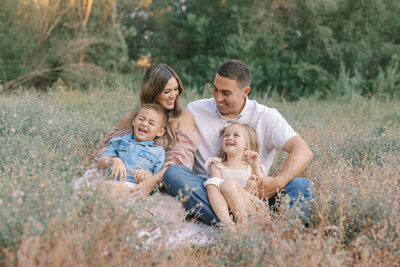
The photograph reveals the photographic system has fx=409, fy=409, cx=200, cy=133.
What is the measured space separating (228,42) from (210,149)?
13.5 m

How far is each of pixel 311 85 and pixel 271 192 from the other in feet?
43.6

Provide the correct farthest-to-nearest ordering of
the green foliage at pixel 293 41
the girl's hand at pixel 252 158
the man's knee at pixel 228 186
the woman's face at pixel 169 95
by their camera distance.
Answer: the green foliage at pixel 293 41 < the woman's face at pixel 169 95 < the girl's hand at pixel 252 158 < the man's knee at pixel 228 186

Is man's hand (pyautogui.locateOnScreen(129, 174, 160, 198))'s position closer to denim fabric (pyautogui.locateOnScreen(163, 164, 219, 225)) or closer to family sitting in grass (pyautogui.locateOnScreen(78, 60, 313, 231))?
family sitting in grass (pyautogui.locateOnScreen(78, 60, 313, 231))

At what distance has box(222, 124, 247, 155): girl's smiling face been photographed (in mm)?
4086

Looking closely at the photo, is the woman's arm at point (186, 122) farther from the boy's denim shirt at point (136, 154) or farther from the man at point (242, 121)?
the boy's denim shirt at point (136, 154)

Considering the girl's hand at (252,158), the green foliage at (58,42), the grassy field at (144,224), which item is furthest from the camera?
the green foliage at (58,42)

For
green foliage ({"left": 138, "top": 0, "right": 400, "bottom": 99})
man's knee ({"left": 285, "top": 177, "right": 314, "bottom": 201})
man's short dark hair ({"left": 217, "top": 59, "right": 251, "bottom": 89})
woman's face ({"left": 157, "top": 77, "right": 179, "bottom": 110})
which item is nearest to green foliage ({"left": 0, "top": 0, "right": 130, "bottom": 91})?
green foliage ({"left": 138, "top": 0, "right": 400, "bottom": 99})

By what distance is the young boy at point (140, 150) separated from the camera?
3.85m

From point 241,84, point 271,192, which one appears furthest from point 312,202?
point 241,84

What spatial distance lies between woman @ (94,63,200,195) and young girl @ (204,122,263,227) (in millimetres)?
305

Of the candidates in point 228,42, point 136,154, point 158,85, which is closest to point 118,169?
point 136,154

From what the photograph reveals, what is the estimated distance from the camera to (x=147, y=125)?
13.6ft

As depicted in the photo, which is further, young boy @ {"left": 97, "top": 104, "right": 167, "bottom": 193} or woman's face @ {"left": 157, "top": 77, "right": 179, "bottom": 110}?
woman's face @ {"left": 157, "top": 77, "right": 179, "bottom": 110}

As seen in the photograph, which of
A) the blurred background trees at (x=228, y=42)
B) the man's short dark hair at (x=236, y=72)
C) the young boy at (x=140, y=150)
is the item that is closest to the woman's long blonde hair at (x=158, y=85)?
the young boy at (x=140, y=150)
